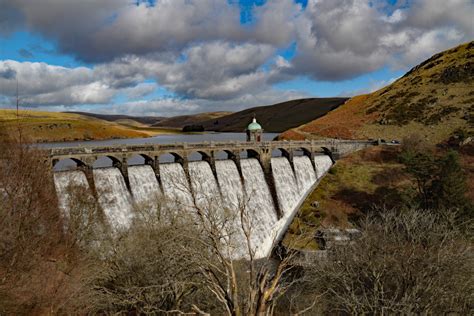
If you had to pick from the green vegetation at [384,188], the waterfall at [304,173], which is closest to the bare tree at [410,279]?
the green vegetation at [384,188]

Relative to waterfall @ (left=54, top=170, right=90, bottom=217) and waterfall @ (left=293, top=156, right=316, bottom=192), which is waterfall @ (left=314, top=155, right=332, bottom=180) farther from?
waterfall @ (left=54, top=170, right=90, bottom=217)

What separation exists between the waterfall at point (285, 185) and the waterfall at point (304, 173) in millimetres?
1695

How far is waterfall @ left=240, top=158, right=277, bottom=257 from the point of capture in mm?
61219

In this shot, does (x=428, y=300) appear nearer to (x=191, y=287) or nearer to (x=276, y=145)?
(x=191, y=287)

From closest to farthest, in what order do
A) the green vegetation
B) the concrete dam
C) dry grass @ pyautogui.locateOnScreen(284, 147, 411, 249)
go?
the concrete dam, the green vegetation, dry grass @ pyautogui.locateOnScreen(284, 147, 411, 249)

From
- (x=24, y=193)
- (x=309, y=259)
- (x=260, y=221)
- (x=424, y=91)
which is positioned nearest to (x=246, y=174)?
(x=260, y=221)

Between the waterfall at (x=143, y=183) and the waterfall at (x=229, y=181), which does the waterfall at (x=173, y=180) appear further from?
the waterfall at (x=229, y=181)

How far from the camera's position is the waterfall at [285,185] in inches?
2744

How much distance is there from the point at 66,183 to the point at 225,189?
81.8 ft

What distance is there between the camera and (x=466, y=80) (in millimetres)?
125062

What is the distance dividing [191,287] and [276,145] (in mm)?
48713

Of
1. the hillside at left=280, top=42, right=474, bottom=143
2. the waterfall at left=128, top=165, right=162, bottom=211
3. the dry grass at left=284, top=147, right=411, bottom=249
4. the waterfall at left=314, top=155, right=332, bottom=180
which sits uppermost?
the hillside at left=280, top=42, right=474, bottom=143

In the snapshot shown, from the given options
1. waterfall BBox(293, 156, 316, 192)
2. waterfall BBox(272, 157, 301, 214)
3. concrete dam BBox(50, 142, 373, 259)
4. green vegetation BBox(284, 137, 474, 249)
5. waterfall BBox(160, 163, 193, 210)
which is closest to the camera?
concrete dam BBox(50, 142, 373, 259)

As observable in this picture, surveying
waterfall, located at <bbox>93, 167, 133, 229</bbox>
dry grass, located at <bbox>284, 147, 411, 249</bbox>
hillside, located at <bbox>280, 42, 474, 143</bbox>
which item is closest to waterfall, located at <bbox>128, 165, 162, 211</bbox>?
waterfall, located at <bbox>93, 167, 133, 229</bbox>
